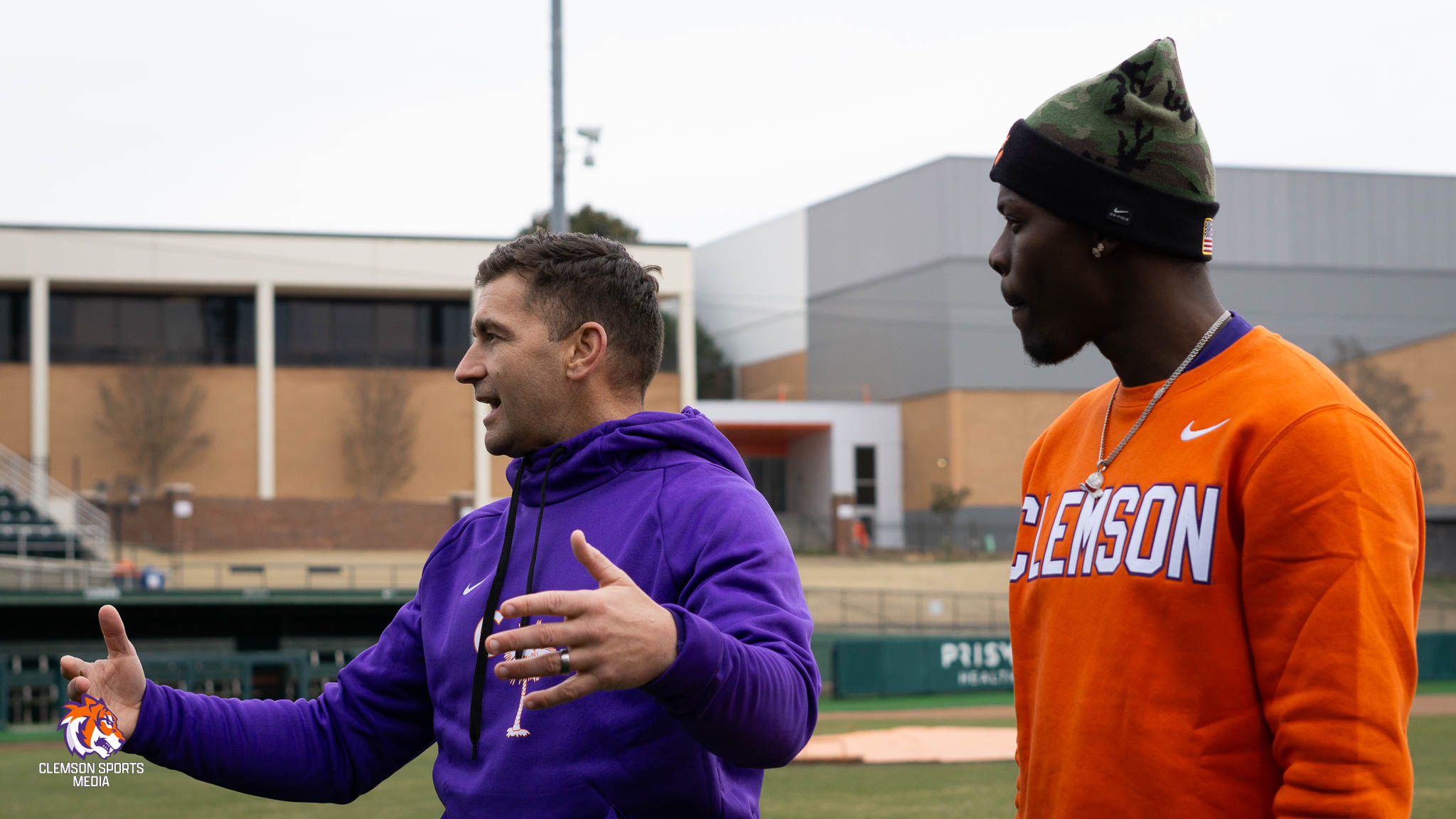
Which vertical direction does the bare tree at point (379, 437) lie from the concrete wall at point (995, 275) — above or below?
below

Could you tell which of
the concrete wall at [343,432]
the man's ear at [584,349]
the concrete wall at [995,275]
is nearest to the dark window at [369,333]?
the concrete wall at [343,432]

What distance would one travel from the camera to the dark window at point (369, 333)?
146 feet

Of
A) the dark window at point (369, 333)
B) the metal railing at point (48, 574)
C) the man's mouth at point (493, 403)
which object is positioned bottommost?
the metal railing at point (48, 574)

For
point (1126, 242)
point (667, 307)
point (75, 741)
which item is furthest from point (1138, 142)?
point (667, 307)

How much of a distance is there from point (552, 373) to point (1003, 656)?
2363cm

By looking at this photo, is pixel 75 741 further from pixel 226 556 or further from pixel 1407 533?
pixel 226 556

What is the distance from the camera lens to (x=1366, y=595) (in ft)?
6.63

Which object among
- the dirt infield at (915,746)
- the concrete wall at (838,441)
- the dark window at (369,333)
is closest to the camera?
the dirt infield at (915,746)

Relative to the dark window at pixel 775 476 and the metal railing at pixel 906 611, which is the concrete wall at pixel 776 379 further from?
the metal railing at pixel 906 611

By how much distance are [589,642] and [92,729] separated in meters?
1.45

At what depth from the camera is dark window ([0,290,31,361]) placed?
42.1m

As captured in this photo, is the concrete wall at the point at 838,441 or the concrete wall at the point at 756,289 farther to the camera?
the concrete wall at the point at 756,289

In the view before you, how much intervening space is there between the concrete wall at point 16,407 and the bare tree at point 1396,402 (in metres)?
42.5

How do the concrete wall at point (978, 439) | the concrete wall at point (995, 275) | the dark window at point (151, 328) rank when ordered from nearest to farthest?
the dark window at point (151, 328), the concrete wall at point (978, 439), the concrete wall at point (995, 275)
